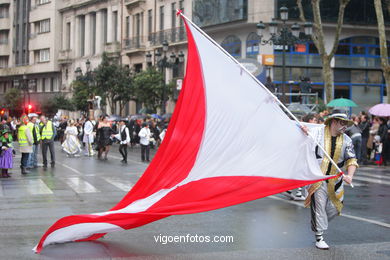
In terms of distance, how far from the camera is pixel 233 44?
43.5 m

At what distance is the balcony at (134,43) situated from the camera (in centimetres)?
5372

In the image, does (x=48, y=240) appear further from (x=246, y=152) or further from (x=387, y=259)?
(x=387, y=259)

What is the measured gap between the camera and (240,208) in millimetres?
11578

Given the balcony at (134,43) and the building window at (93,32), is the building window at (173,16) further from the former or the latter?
the building window at (93,32)

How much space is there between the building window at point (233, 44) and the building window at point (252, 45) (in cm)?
89

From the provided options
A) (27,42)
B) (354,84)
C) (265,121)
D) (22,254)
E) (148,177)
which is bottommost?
(22,254)

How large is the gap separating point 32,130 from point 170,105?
99.0ft

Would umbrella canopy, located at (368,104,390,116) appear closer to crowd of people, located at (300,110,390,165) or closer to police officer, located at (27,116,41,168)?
crowd of people, located at (300,110,390,165)

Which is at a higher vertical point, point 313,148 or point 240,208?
point 313,148

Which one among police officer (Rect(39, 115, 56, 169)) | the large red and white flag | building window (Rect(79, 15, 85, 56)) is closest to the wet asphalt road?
the large red and white flag

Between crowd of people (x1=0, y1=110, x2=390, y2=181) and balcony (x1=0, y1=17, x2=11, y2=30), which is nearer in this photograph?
crowd of people (x1=0, y1=110, x2=390, y2=181)

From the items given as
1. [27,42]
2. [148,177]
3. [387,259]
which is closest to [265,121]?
[148,177]

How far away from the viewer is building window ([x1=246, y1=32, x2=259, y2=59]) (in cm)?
4131

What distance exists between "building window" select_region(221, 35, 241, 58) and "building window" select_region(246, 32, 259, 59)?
2.92ft
